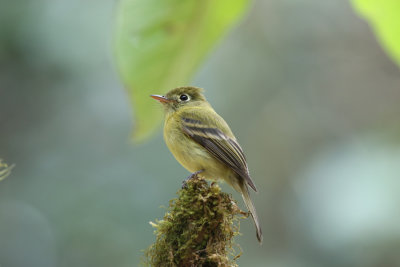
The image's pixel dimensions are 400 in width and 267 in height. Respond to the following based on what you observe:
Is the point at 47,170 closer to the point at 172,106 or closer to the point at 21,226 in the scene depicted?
the point at 21,226

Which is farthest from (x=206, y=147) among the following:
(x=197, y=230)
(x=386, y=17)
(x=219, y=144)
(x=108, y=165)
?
(x=108, y=165)

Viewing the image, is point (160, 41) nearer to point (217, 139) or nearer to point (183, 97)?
point (217, 139)

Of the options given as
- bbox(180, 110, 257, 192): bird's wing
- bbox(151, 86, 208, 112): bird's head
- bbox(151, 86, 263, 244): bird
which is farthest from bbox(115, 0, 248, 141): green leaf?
bbox(151, 86, 208, 112): bird's head

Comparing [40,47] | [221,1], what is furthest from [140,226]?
[221,1]

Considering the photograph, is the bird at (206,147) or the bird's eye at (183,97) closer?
the bird at (206,147)

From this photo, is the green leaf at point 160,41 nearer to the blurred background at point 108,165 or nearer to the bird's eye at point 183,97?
the bird's eye at point 183,97

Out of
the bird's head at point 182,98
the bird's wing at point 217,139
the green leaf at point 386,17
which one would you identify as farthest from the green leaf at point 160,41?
the bird's head at point 182,98

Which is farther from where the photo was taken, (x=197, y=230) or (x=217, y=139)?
(x=217, y=139)
